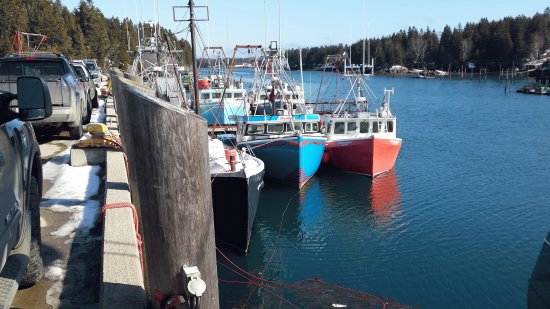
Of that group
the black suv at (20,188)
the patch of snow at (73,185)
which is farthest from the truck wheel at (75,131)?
the black suv at (20,188)

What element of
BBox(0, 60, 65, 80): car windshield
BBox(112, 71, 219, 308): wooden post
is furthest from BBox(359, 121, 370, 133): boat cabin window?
BBox(112, 71, 219, 308): wooden post

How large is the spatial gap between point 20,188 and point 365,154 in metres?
22.4

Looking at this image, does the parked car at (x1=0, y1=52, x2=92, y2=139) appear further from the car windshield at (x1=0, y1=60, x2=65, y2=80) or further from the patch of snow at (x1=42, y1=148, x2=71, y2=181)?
the patch of snow at (x1=42, y1=148, x2=71, y2=181)

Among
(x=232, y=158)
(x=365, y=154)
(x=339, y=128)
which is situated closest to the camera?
(x=232, y=158)

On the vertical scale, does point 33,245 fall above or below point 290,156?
above

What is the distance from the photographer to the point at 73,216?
6188 millimetres

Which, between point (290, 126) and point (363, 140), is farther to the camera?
point (363, 140)

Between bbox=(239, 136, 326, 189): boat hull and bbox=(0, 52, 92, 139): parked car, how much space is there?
11709 millimetres

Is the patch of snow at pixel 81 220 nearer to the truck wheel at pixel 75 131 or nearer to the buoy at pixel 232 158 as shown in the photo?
the truck wheel at pixel 75 131

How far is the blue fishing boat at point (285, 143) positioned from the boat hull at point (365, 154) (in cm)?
209

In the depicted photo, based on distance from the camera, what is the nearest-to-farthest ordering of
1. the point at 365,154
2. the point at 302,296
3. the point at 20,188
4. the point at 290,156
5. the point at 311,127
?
the point at 20,188 → the point at 302,296 → the point at 290,156 → the point at 311,127 → the point at 365,154

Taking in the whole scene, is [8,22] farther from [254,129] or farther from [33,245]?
[33,245]

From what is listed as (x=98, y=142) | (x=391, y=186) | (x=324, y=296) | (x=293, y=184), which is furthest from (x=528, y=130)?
(x=98, y=142)

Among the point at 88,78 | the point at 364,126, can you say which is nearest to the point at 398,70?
the point at 364,126
